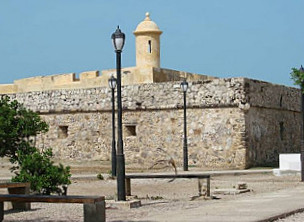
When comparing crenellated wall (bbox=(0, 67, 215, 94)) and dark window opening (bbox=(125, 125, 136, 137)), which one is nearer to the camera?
→ dark window opening (bbox=(125, 125, 136, 137))

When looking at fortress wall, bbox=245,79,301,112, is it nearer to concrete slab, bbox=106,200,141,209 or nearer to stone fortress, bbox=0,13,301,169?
stone fortress, bbox=0,13,301,169

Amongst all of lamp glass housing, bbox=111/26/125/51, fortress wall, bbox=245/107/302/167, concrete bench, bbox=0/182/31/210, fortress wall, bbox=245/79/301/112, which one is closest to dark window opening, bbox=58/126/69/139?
fortress wall, bbox=245/107/302/167

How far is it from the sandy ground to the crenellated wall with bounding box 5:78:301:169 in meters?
3.52

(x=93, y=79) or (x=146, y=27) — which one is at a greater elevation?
(x=146, y=27)

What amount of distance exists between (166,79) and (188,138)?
5589mm

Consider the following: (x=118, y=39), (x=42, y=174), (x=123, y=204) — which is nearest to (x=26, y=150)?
(x=42, y=174)

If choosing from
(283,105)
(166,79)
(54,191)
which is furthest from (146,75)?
(54,191)

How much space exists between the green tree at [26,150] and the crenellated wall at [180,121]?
34.0ft

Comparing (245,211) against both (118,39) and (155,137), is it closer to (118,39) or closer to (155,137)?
(118,39)

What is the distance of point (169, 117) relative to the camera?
2516 centimetres

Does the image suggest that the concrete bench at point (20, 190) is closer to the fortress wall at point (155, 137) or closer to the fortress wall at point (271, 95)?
the fortress wall at point (155, 137)

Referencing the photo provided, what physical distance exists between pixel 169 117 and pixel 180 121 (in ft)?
1.63

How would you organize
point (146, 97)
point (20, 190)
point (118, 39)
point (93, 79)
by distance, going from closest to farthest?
point (20, 190), point (118, 39), point (146, 97), point (93, 79)

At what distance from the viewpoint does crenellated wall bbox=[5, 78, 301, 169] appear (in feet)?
78.3
